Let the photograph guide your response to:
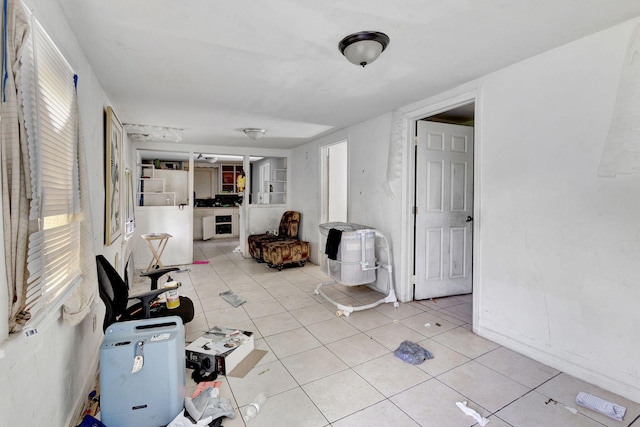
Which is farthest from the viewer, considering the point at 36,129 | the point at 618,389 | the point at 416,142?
the point at 416,142

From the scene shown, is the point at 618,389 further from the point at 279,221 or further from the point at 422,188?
the point at 279,221

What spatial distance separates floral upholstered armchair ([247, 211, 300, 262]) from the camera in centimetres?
580

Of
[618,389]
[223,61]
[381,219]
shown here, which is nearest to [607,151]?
[618,389]

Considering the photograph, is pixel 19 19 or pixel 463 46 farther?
pixel 463 46

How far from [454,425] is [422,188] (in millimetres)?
2462

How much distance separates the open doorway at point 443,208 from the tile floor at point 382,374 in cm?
29

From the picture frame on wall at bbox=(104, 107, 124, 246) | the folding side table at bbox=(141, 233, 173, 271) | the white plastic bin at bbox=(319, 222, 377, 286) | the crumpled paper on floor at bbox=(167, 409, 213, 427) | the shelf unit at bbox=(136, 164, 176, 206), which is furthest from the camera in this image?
the shelf unit at bbox=(136, 164, 176, 206)

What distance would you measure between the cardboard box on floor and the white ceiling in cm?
217

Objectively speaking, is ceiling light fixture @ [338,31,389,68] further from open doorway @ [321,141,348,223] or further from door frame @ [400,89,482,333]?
open doorway @ [321,141,348,223]

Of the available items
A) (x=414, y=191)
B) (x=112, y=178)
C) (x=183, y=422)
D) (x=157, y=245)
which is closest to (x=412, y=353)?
(x=183, y=422)

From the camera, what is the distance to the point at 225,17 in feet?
5.83

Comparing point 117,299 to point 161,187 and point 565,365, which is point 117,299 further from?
point 161,187

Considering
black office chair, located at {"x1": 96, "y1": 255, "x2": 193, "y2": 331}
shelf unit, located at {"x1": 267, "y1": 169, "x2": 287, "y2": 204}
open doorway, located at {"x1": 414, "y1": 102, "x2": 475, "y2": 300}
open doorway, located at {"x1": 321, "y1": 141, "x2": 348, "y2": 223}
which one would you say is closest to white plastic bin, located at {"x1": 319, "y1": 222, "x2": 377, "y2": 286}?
open doorway, located at {"x1": 414, "y1": 102, "x2": 475, "y2": 300}

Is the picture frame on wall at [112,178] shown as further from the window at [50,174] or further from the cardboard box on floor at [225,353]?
the cardboard box on floor at [225,353]
